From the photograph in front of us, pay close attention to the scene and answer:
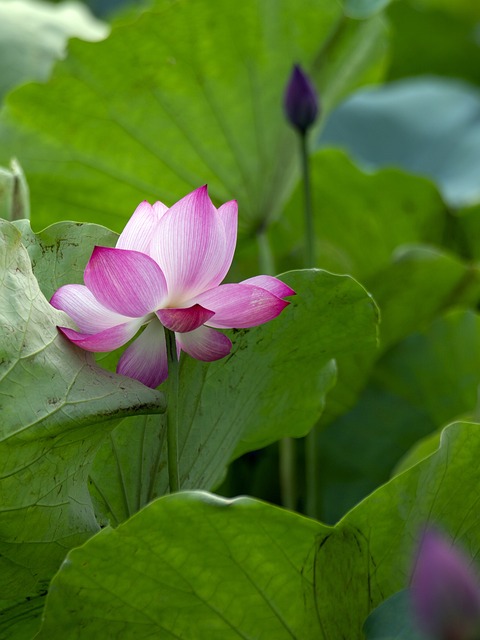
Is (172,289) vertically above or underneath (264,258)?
above

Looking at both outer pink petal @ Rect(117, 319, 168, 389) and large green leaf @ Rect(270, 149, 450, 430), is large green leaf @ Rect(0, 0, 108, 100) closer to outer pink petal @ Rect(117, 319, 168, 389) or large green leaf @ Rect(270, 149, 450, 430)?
large green leaf @ Rect(270, 149, 450, 430)

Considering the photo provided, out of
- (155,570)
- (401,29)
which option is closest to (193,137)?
(155,570)

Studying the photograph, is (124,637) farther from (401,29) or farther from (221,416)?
(401,29)

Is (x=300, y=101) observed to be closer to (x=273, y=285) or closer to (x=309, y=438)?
(x=309, y=438)

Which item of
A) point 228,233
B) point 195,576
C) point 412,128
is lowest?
point 412,128

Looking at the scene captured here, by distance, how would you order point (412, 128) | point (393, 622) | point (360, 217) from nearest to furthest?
point (393, 622) → point (360, 217) → point (412, 128)

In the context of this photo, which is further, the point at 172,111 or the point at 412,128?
the point at 412,128

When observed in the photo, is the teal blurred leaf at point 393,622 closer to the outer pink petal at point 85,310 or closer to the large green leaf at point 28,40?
the outer pink petal at point 85,310

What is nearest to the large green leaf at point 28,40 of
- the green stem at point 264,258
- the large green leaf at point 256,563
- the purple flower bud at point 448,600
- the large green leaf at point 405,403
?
the green stem at point 264,258

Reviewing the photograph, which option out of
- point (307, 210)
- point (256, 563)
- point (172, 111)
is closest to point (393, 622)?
point (256, 563)
